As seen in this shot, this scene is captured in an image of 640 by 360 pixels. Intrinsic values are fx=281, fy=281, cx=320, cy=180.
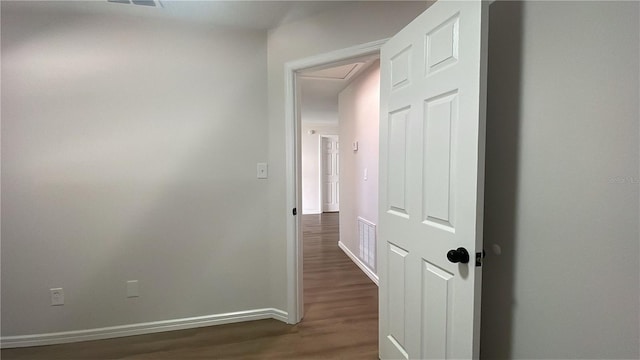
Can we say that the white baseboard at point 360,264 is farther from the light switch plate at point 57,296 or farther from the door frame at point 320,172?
the door frame at point 320,172

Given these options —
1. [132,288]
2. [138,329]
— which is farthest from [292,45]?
[138,329]

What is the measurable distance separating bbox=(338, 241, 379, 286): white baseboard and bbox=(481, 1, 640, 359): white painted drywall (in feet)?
5.84

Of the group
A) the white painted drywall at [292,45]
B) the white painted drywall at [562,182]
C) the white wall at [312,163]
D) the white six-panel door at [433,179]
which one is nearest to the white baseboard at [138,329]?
the white painted drywall at [292,45]

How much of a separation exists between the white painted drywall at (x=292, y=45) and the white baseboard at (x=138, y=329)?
0.16 metres

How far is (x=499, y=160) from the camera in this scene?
1.19 meters

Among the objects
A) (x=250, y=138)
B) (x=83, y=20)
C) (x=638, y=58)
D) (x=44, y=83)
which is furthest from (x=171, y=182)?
(x=638, y=58)

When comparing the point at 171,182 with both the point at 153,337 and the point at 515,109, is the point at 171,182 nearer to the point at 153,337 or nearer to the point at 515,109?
the point at 153,337

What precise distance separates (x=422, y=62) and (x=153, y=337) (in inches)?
99.9

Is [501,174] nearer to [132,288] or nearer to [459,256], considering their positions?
[459,256]

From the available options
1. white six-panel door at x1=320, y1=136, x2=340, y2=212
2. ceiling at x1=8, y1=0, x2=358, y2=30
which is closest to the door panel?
ceiling at x1=8, y1=0, x2=358, y2=30

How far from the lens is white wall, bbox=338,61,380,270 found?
2970 mm

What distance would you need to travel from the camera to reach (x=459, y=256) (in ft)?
3.64

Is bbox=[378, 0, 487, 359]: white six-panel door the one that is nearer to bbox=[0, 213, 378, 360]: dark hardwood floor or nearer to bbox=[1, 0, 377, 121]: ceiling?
bbox=[0, 213, 378, 360]: dark hardwood floor

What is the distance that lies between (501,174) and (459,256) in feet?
1.30
